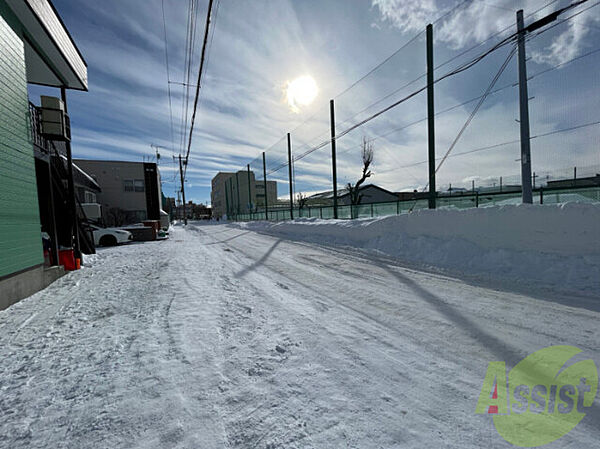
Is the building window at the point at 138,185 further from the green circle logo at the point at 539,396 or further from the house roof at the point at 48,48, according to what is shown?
the green circle logo at the point at 539,396

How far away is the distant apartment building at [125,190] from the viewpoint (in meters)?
28.9

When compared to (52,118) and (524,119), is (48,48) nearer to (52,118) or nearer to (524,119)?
(52,118)

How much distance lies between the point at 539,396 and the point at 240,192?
6654cm

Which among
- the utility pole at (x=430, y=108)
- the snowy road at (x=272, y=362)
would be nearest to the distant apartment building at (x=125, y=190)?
the snowy road at (x=272, y=362)

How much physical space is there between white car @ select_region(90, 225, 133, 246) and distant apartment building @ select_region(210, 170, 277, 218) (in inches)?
1121

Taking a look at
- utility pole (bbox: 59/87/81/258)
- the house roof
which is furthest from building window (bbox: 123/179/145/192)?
utility pole (bbox: 59/87/81/258)

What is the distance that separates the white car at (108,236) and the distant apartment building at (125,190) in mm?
16747

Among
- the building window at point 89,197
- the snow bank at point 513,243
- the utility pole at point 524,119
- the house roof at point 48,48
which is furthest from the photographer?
the building window at point 89,197

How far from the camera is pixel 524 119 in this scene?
7871 mm

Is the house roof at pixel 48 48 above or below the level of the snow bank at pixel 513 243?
above

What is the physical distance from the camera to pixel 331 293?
479 cm

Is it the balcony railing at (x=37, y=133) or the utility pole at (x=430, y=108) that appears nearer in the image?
the balcony railing at (x=37, y=133)

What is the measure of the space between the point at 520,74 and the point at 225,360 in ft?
36.1

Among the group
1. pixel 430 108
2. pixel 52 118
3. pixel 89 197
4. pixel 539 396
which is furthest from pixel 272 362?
pixel 89 197
